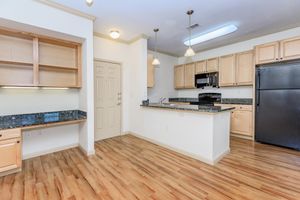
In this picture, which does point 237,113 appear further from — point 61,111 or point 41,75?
point 41,75

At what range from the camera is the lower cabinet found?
227cm

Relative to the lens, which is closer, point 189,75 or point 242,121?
point 242,121

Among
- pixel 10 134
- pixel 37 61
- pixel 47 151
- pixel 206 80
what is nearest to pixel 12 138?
pixel 10 134

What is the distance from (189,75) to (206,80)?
73 centimetres

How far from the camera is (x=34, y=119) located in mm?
2750

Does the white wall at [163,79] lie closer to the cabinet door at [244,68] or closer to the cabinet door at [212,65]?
the cabinet door at [212,65]

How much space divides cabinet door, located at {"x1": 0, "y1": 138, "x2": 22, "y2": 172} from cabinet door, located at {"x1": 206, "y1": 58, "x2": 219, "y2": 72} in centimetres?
492

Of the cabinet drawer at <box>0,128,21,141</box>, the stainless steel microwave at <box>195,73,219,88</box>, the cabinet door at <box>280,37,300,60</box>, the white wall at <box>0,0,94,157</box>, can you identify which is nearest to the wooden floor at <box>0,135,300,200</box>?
the white wall at <box>0,0,94,157</box>

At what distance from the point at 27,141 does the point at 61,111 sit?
80 cm

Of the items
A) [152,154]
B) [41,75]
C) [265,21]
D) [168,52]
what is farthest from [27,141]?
[265,21]

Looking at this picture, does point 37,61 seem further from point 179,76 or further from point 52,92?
point 179,76

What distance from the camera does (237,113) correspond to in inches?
164

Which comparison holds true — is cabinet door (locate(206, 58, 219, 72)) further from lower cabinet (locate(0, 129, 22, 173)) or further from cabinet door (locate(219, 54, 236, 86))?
lower cabinet (locate(0, 129, 22, 173))

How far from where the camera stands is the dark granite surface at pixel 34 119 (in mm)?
2444
